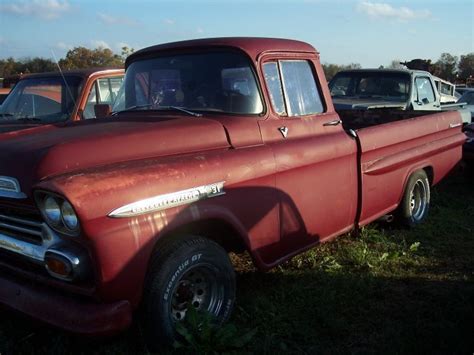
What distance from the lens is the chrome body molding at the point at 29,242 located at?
2727mm

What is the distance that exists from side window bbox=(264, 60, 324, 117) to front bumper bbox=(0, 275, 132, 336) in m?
1.93

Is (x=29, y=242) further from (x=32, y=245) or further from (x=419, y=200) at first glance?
(x=419, y=200)

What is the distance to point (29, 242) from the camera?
2867 millimetres

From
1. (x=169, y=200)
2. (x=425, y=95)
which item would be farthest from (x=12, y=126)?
(x=425, y=95)

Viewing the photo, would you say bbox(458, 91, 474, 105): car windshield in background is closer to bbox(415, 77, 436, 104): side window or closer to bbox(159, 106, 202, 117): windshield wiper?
bbox(415, 77, 436, 104): side window

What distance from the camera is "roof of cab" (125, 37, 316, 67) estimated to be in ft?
12.4

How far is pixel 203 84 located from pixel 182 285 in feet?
4.92

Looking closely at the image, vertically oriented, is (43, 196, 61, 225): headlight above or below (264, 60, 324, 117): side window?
below

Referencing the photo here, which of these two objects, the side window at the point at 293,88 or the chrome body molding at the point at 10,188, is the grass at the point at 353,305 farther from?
the side window at the point at 293,88

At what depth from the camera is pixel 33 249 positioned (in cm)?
280

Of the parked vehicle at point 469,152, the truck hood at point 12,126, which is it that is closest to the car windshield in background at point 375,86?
the parked vehicle at point 469,152

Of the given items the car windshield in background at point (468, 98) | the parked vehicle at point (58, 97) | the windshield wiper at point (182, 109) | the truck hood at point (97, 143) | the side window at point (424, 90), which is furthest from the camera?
the car windshield in background at point (468, 98)

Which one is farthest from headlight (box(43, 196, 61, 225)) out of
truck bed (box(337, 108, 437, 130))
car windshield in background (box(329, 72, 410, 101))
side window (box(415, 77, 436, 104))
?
side window (box(415, 77, 436, 104))

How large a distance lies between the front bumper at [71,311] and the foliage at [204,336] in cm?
38
